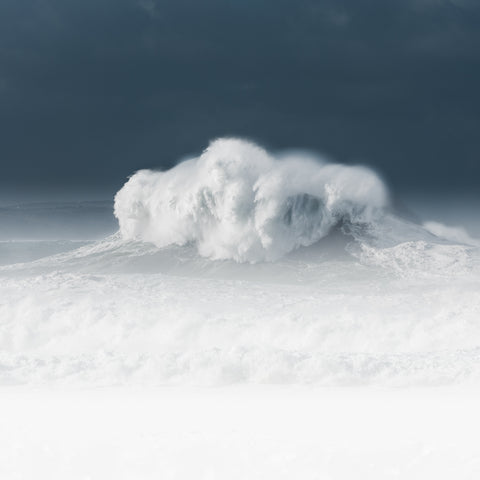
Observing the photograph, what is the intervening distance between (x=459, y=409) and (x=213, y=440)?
2767mm

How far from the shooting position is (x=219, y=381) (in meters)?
10.2

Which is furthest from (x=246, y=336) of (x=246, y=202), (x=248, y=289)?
(x=246, y=202)

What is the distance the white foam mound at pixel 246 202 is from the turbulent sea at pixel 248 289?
5 cm

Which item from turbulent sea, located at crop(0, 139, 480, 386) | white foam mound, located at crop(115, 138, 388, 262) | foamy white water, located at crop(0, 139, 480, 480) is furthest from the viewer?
white foam mound, located at crop(115, 138, 388, 262)

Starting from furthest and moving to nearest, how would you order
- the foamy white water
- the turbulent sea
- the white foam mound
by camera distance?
the white foam mound
the turbulent sea
the foamy white water

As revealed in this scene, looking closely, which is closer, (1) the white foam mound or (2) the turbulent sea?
(2) the turbulent sea

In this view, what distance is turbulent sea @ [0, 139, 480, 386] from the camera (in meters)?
10.4

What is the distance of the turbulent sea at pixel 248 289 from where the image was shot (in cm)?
1037

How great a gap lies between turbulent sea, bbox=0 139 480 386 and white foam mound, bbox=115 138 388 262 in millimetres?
53

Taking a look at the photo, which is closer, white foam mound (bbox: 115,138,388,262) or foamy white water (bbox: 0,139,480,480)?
foamy white water (bbox: 0,139,480,480)

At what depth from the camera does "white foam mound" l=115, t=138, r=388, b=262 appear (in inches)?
934

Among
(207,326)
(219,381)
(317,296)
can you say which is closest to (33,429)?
(219,381)

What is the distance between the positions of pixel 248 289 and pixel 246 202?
5866 mm

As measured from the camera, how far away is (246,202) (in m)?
24.1
